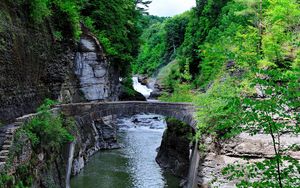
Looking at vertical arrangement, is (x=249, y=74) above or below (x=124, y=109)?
above

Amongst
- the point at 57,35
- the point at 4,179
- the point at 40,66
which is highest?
the point at 57,35

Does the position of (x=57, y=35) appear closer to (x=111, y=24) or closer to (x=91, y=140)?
(x=91, y=140)

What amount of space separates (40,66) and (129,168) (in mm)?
8227

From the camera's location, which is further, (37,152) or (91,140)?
(91,140)

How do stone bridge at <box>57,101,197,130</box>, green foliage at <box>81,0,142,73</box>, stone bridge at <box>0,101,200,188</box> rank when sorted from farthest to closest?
green foliage at <box>81,0,142,73</box>, stone bridge at <box>57,101,197,130</box>, stone bridge at <box>0,101,200,188</box>

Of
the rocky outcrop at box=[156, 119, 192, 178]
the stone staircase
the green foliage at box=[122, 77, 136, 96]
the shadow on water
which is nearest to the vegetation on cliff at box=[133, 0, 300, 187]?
the rocky outcrop at box=[156, 119, 192, 178]

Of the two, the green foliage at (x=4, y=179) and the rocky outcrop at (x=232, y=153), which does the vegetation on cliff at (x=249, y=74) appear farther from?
the green foliage at (x=4, y=179)

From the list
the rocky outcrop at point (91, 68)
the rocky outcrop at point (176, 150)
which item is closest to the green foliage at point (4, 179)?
the rocky outcrop at point (176, 150)

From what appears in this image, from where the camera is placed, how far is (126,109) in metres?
18.1

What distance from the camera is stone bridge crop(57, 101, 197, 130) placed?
17250 mm

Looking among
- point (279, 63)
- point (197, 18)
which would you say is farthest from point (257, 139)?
point (197, 18)

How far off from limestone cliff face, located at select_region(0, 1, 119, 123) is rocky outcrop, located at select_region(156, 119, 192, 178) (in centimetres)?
615

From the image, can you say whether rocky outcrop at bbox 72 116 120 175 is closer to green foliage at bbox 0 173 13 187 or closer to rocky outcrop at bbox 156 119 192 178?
rocky outcrop at bbox 156 119 192 178

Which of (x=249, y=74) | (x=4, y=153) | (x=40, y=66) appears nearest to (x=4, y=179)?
(x=4, y=153)
